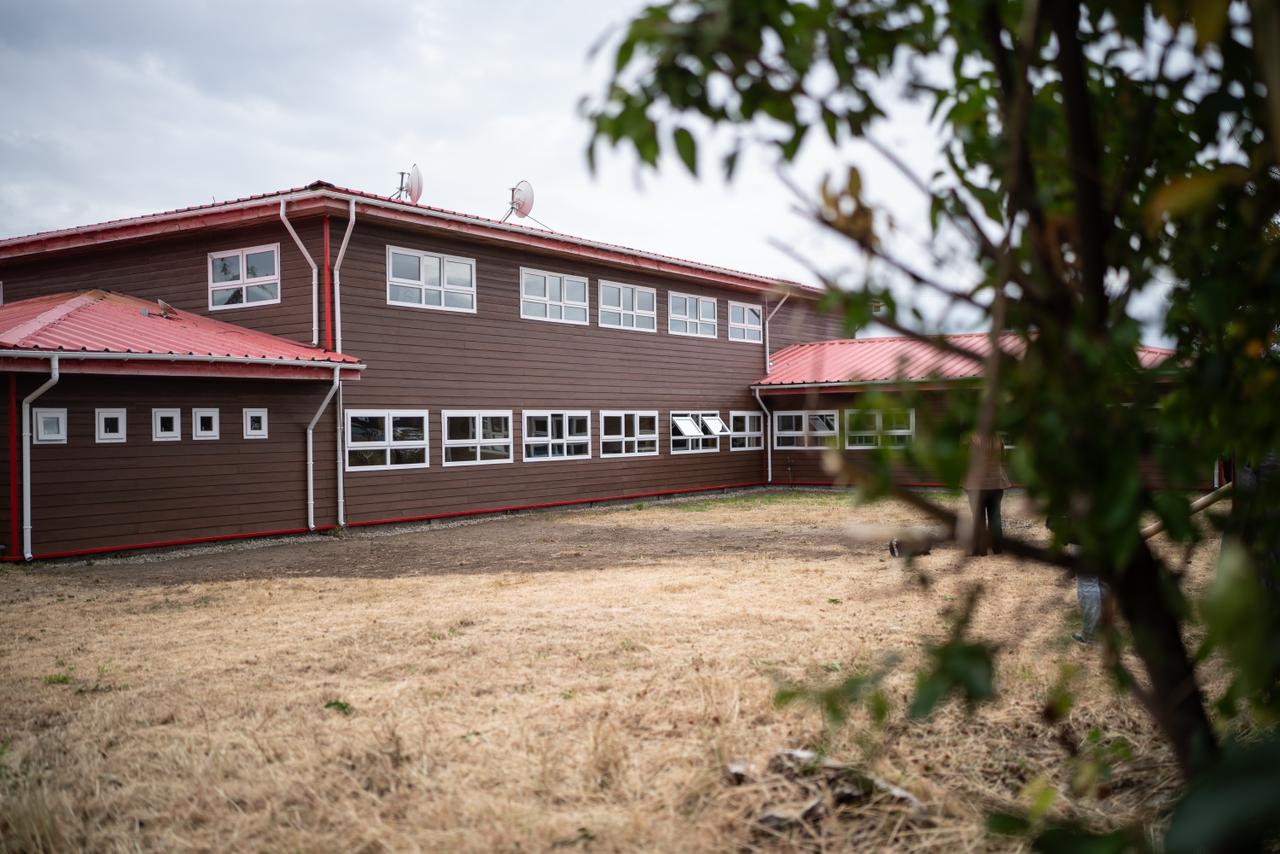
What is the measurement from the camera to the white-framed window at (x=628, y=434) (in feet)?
66.9

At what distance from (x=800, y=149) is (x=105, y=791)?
3825 mm

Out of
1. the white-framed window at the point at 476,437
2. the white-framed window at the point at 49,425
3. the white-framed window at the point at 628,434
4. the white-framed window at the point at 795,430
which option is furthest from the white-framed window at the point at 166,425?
the white-framed window at the point at 795,430

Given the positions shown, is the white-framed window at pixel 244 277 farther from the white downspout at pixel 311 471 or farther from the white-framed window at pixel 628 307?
the white-framed window at pixel 628 307

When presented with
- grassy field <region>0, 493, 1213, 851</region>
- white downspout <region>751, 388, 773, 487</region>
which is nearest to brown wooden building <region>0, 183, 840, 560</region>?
white downspout <region>751, 388, 773, 487</region>

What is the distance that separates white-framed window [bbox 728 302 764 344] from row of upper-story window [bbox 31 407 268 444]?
1304cm

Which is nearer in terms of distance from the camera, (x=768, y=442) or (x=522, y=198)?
(x=522, y=198)

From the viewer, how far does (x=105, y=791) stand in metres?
3.82

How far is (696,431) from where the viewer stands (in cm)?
2262

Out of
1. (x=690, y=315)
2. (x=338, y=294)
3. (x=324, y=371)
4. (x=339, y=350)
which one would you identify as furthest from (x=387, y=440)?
(x=690, y=315)

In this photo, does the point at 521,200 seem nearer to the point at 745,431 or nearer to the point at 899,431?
the point at 745,431

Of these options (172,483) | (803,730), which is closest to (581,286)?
(172,483)

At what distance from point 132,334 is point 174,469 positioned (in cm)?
199

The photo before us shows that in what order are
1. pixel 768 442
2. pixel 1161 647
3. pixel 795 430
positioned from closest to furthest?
pixel 1161 647
pixel 795 430
pixel 768 442

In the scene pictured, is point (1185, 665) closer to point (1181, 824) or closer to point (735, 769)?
point (1181, 824)
